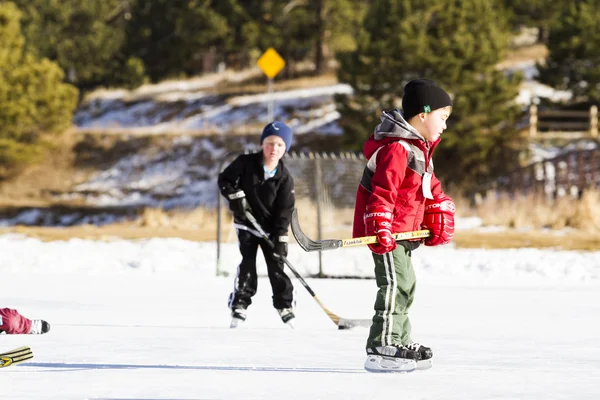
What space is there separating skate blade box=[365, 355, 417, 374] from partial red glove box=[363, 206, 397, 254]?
61 cm

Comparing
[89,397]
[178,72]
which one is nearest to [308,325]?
[89,397]

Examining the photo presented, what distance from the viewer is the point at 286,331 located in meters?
6.90

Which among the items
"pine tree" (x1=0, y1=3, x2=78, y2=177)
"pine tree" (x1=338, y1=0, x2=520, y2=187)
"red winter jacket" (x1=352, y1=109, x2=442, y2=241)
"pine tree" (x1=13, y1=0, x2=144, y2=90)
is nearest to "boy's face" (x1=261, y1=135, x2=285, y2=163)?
"red winter jacket" (x1=352, y1=109, x2=442, y2=241)

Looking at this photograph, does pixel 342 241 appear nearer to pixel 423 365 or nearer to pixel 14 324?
pixel 423 365

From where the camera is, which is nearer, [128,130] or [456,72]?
[456,72]

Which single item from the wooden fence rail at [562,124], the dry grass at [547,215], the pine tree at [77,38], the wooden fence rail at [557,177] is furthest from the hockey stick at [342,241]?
the pine tree at [77,38]

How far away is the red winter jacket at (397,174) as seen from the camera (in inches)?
197

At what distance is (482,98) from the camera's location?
28062 mm

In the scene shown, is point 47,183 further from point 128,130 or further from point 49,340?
point 49,340

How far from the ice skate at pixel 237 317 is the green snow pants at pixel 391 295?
2.28 m

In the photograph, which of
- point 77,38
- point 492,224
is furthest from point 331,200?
point 77,38

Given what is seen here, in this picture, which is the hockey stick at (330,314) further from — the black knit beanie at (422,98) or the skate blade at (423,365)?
the black knit beanie at (422,98)

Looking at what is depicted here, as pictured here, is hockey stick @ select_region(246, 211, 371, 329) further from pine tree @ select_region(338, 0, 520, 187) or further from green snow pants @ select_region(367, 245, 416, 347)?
pine tree @ select_region(338, 0, 520, 187)

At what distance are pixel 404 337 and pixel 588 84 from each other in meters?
28.0
